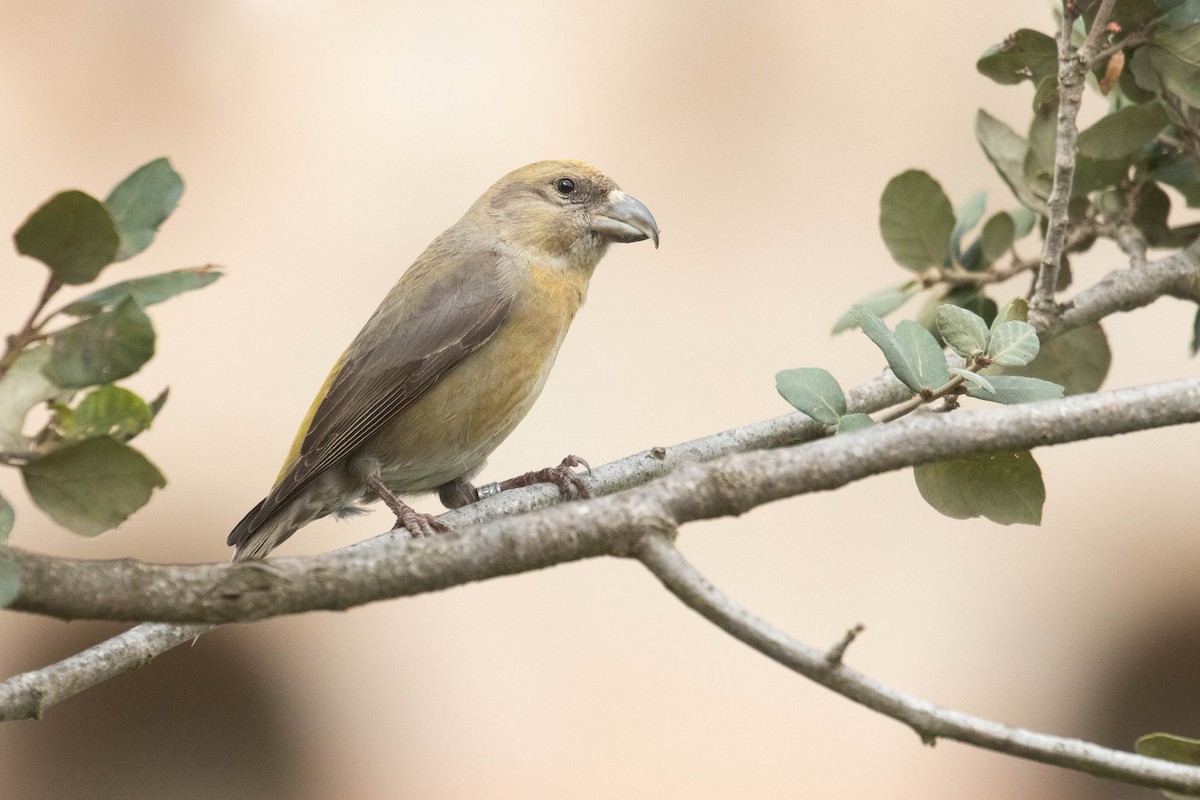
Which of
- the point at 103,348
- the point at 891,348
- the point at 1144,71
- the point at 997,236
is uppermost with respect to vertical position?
the point at 1144,71

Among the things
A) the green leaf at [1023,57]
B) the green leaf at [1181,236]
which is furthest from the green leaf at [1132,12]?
the green leaf at [1181,236]

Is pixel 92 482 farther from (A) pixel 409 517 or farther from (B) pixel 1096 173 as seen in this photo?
(B) pixel 1096 173

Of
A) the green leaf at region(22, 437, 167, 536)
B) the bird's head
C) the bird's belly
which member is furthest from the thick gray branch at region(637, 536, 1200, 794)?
the bird's head

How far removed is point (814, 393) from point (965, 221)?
1323 mm

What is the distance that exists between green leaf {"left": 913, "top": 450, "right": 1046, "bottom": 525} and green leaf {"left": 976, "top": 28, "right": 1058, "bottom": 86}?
1218 mm

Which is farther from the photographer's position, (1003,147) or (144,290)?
(1003,147)

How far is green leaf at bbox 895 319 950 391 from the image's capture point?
2254 millimetres

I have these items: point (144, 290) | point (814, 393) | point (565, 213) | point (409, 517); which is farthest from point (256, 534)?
point (814, 393)

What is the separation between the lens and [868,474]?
187 cm

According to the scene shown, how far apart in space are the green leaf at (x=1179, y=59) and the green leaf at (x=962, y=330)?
89cm

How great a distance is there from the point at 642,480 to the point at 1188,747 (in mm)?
1343

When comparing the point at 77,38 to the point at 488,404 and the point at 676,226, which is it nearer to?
the point at 676,226

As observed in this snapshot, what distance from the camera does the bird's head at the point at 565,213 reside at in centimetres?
412

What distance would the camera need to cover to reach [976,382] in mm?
2162
